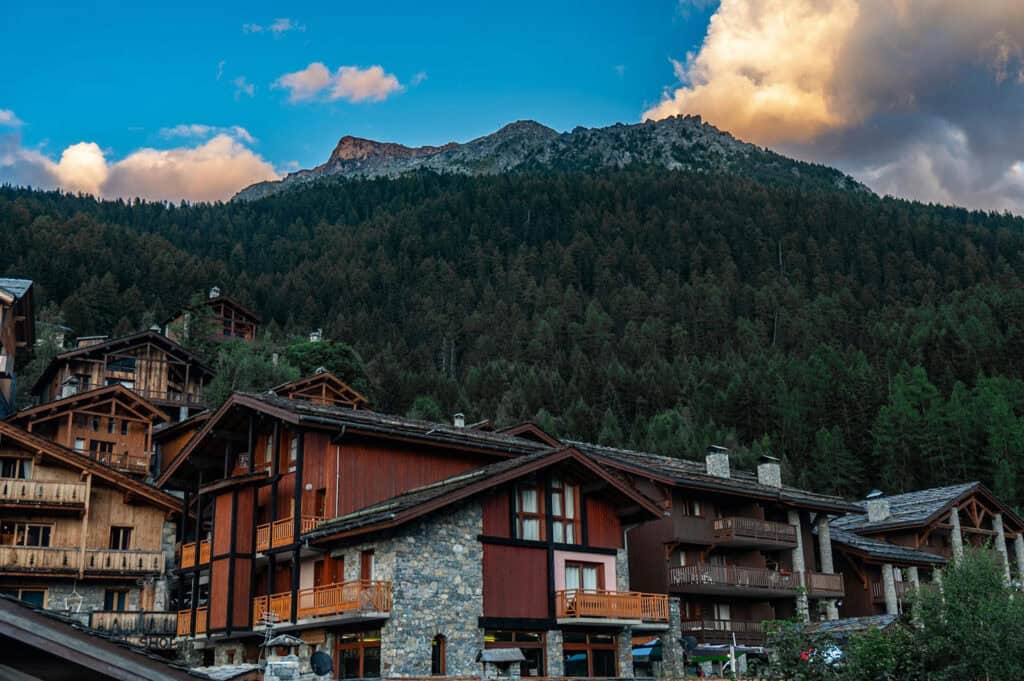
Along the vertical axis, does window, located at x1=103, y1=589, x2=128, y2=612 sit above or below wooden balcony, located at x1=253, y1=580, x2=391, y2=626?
above

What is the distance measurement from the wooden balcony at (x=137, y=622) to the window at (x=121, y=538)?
4.47m

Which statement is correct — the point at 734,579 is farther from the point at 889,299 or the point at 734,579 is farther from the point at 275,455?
the point at 889,299

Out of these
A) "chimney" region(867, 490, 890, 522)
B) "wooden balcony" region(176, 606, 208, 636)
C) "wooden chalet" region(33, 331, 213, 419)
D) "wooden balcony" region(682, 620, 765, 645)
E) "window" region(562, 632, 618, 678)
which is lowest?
"window" region(562, 632, 618, 678)

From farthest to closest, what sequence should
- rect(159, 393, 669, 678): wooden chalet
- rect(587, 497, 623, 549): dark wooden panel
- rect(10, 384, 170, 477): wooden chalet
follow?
rect(10, 384, 170, 477): wooden chalet → rect(587, 497, 623, 549): dark wooden panel → rect(159, 393, 669, 678): wooden chalet

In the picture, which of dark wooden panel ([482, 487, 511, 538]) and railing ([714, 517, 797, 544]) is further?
railing ([714, 517, 797, 544])

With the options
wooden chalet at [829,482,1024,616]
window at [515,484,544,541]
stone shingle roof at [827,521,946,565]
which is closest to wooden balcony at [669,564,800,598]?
stone shingle roof at [827,521,946,565]

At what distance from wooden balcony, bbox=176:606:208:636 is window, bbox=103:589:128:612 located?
5.55m

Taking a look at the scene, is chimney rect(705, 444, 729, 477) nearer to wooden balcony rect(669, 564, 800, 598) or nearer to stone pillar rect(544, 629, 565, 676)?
wooden balcony rect(669, 564, 800, 598)

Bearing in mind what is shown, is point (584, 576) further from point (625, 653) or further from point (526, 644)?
point (526, 644)

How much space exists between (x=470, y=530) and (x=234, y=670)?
15017 millimetres

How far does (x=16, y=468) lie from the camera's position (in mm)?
41812

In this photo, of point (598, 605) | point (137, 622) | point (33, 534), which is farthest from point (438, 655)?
point (33, 534)

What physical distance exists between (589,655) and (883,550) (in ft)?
75.6

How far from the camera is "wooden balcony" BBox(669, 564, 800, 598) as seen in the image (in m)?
41.6
